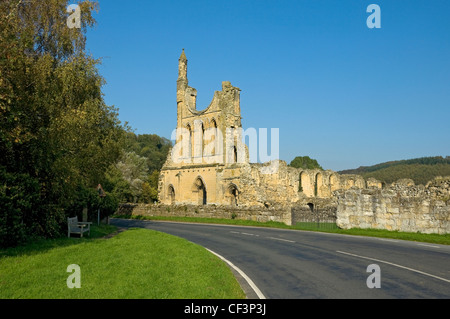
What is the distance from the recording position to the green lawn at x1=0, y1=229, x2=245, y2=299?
7.28 m

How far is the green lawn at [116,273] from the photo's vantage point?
23.9 feet

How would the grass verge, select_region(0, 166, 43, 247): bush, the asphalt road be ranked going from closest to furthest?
the asphalt road < select_region(0, 166, 43, 247): bush < the grass verge

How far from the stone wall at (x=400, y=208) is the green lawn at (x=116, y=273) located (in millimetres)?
12751

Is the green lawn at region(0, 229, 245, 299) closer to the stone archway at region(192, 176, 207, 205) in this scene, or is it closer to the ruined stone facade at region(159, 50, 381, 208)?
the ruined stone facade at region(159, 50, 381, 208)

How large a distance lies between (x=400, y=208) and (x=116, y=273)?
1661cm

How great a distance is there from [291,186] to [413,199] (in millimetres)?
22255

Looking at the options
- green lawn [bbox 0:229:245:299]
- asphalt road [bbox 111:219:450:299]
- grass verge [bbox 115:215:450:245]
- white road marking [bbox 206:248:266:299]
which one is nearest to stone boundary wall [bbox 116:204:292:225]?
grass verge [bbox 115:215:450:245]

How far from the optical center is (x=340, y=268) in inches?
389

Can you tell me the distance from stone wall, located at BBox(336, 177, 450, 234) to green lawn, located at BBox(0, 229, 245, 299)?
12.8 meters

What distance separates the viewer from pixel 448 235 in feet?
58.5

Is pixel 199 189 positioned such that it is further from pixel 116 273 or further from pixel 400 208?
pixel 116 273
